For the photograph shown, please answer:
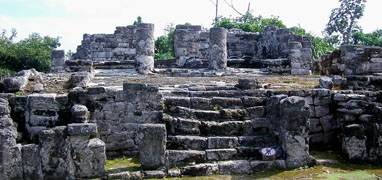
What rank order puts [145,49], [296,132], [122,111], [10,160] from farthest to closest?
[145,49], [122,111], [296,132], [10,160]

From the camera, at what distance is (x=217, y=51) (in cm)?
1435

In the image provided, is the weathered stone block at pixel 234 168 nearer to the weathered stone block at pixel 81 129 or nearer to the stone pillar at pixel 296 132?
the stone pillar at pixel 296 132

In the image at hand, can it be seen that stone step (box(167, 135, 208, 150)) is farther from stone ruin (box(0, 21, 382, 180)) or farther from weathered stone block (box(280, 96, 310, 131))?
weathered stone block (box(280, 96, 310, 131))

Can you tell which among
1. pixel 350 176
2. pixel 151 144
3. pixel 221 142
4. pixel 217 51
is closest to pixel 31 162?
pixel 151 144

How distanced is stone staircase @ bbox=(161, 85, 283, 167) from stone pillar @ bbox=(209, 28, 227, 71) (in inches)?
228

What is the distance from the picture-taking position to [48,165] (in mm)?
6242

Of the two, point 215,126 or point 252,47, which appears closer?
point 215,126

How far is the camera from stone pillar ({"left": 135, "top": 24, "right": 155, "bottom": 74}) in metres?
14.2

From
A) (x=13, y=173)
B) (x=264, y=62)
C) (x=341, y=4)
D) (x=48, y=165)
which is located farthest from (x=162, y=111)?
(x=341, y=4)

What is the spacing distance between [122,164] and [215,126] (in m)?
1.81

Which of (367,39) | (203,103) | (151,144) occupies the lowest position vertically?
(151,144)

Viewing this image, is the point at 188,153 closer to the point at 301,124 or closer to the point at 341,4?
the point at 301,124

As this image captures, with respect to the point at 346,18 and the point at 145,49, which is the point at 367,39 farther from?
the point at 145,49

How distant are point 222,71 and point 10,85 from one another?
7549mm
